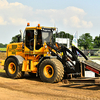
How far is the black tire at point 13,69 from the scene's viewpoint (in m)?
12.5

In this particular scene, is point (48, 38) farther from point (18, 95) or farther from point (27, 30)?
point (18, 95)

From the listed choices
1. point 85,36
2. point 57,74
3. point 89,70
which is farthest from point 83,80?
point 85,36

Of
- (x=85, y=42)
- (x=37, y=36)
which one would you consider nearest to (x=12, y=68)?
(x=37, y=36)

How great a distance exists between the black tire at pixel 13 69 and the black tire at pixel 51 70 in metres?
1.74

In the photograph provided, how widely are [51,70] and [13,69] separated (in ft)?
10.4

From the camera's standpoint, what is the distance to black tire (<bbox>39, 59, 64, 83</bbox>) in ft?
34.9

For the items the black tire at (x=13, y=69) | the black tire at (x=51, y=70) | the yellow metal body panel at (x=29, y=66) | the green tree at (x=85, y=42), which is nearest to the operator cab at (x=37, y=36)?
the yellow metal body panel at (x=29, y=66)

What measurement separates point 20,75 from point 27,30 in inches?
111

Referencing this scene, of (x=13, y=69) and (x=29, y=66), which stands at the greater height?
(x=29, y=66)

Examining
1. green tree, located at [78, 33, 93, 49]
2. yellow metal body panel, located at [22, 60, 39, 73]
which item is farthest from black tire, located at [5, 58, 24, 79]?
green tree, located at [78, 33, 93, 49]

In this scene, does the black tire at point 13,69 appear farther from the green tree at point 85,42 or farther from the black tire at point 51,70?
the green tree at point 85,42

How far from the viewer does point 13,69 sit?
1323 cm

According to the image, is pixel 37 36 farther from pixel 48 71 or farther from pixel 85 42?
pixel 85 42

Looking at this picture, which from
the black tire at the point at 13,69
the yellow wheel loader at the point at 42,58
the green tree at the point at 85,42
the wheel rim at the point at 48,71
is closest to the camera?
the yellow wheel loader at the point at 42,58
